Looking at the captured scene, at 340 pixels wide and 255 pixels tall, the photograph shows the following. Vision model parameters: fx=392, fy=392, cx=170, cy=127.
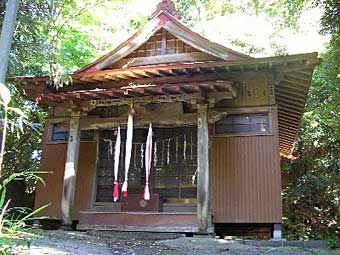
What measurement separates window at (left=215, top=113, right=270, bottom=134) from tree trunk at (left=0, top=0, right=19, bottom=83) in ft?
17.5

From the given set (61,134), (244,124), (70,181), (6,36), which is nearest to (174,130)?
(244,124)

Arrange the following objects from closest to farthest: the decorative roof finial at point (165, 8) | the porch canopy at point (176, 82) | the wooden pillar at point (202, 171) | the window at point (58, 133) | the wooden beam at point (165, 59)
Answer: the wooden pillar at point (202, 171) < the porch canopy at point (176, 82) < the wooden beam at point (165, 59) < the window at point (58, 133) < the decorative roof finial at point (165, 8)

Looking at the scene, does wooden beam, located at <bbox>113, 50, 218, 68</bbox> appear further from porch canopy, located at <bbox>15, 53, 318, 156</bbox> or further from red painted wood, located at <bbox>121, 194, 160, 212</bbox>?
red painted wood, located at <bbox>121, 194, 160, 212</bbox>

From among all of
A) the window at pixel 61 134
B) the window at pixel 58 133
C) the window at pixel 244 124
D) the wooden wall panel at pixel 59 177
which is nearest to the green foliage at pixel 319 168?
the window at pixel 244 124

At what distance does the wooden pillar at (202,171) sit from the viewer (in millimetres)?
7465

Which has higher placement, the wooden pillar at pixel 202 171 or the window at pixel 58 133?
the window at pixel 58 133

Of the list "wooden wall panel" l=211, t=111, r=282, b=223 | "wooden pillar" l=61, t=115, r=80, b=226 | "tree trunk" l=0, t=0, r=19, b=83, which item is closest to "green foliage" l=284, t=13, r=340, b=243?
"wooden wall panel" l=211, t=111, r=282, b=223

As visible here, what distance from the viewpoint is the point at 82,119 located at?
29.6ft

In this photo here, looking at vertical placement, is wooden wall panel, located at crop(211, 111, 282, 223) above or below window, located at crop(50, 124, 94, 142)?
below

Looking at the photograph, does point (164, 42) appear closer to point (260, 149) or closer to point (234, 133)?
point (234, 133)

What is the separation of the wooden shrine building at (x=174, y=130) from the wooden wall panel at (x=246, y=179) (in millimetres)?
21

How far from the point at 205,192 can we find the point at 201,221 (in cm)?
55

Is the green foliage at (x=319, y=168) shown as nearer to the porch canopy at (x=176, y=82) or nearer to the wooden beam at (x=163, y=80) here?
the porch canopy at (x=176, y=82)

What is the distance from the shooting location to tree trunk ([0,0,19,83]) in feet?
13.3
